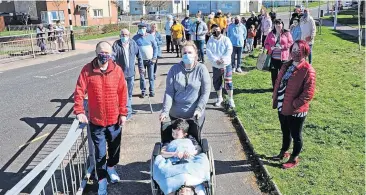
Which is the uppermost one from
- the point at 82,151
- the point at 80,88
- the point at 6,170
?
the point at 80,88

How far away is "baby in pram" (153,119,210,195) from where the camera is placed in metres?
4.14

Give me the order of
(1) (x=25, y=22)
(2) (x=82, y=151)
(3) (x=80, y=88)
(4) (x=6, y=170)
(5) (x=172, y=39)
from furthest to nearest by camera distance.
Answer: (1) (x=25, y=22)
(5) (x=172, y=39)
(4) (x=6, y=170)
(2) (x=82, y=151)
(3) (x=80, y=88)

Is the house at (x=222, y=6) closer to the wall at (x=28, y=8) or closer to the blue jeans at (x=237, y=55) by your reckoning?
the wall at (x=28, y=8)

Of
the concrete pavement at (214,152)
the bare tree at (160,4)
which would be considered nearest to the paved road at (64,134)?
the concrete pavement at (214,152)

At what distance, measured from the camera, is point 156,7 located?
6619 centimetres

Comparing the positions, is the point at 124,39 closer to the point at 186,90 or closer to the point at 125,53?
the point at 125,53

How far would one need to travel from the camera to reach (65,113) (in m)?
9.42

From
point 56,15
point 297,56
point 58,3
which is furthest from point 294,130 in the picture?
point 56,15

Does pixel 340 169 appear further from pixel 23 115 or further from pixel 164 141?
pixel 23 115

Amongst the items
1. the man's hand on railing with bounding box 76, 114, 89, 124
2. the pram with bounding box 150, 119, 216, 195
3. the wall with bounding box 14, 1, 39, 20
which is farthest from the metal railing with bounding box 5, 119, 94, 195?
the wall with bounding box 14, 1, 39, 20

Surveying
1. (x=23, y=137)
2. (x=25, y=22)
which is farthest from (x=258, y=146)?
(x=25, y=22)

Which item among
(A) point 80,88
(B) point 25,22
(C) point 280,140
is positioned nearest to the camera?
(A) point 80,88

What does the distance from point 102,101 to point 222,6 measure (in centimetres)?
7118

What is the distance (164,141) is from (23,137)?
407 cm
